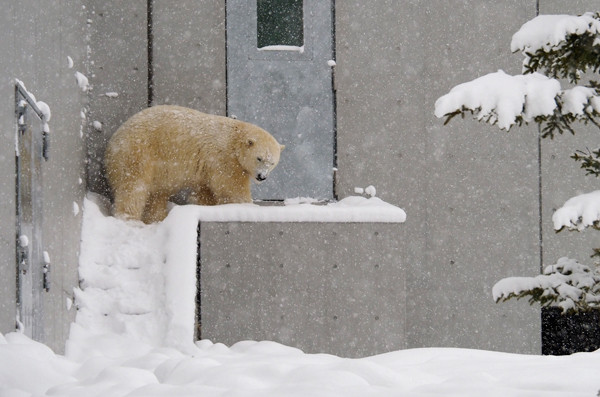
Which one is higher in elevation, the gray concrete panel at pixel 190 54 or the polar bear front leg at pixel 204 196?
the gray concrete panel at pixel 190 54

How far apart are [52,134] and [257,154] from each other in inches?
67.1

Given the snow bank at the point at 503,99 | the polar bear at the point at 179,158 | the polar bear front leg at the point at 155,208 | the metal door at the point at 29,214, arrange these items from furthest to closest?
the polar bear front leg at the point at 155,208 < the polar bear at the point at 179,158 < the metal door at the point at 29,214 < the snow bank at the point at 503,99

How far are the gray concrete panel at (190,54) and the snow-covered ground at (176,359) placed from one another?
3.74ft

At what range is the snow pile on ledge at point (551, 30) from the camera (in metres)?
2.96

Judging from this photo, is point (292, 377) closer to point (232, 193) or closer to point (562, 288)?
point (562, 288)

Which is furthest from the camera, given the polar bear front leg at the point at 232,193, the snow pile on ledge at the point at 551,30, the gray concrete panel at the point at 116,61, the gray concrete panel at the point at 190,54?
the gray concrete panel at the point at 190,54

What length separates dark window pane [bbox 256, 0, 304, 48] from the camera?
641 cm

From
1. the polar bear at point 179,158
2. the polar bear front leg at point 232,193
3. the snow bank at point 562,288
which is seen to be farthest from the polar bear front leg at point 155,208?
the snow bank at point 562,288

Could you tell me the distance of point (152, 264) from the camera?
5.29m

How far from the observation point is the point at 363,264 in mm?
5379

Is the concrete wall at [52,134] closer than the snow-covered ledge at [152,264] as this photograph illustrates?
Yes

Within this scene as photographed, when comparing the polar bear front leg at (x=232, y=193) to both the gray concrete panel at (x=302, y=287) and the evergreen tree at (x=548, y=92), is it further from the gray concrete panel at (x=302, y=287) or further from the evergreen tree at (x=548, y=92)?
the evergreen tree at (x=548, y=92)

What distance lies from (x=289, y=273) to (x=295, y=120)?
1.56 m

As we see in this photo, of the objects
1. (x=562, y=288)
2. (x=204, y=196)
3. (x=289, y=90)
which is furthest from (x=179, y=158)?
(x=562, y=288)
